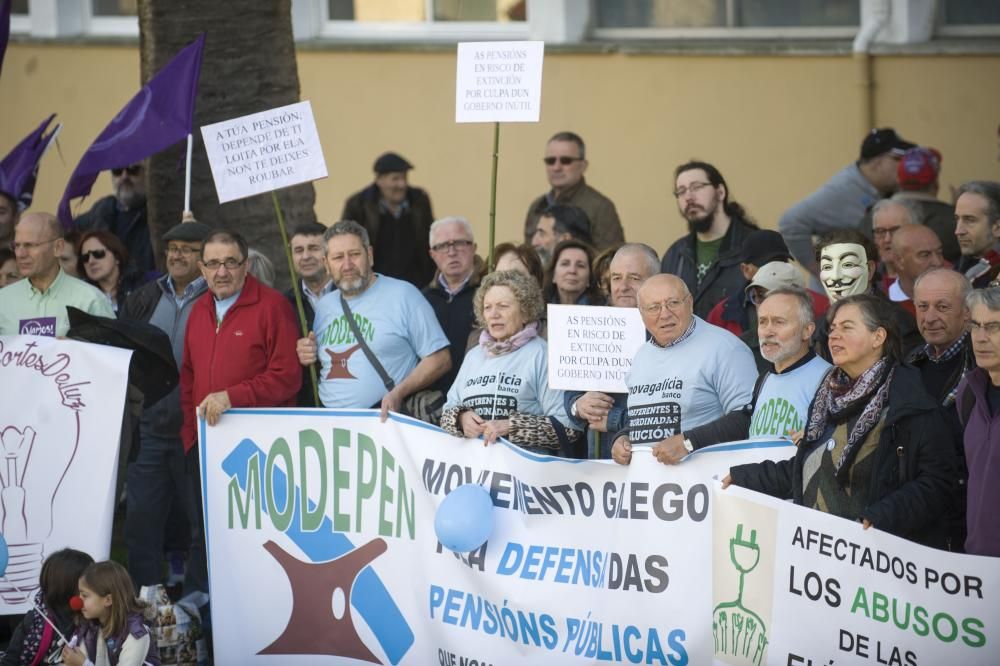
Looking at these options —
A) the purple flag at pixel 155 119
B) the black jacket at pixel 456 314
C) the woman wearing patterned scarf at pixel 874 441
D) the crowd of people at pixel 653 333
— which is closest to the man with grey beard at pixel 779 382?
the crowd of people at pixel 653 333

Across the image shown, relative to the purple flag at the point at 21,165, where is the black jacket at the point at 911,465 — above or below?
below

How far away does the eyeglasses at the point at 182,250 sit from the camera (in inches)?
358

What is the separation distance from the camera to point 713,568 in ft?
21.1

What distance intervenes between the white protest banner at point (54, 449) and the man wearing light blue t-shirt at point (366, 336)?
1.06 metres

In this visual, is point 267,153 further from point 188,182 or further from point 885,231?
point 885,231

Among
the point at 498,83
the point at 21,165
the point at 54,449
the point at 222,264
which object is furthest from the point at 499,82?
the point at 21,165

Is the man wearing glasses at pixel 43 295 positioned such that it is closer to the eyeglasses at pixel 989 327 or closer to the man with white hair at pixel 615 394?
the man with white hair at pixel 615 394

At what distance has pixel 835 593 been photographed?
5.89 m

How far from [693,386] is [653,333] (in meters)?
0.30

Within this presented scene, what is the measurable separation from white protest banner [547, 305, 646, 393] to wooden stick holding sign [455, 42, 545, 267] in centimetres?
127

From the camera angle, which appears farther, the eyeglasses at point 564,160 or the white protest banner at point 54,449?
the eyeglasses at point 564,160

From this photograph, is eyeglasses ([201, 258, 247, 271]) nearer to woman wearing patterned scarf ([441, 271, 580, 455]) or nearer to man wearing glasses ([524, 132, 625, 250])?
woman wearing patterned scarf ([441, 271, 580, 455])

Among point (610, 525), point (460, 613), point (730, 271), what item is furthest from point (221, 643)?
point (730, 271)

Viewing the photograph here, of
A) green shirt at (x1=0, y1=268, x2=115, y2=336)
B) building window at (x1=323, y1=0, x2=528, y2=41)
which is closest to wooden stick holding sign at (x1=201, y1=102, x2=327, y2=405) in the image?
green shirt at (x1=0, y1=268, x2=115, y2=336)
